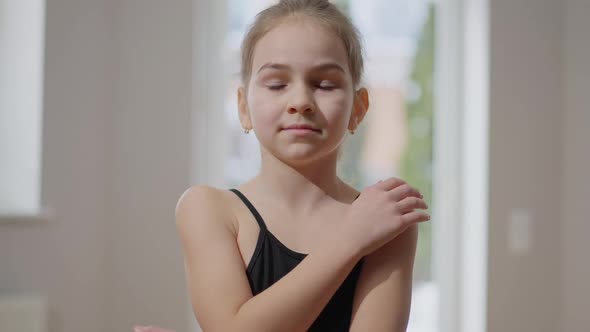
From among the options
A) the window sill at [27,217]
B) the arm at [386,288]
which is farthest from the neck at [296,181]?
the window sill at [27,217]

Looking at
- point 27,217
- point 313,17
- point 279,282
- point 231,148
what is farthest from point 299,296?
point 231,148

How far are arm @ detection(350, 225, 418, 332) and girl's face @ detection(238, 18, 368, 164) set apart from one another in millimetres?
154

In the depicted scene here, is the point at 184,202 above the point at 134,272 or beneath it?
above

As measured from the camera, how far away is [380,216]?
77 centimetres

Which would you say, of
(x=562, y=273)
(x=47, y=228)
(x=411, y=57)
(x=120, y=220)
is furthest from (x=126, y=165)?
(x=562, y=273)

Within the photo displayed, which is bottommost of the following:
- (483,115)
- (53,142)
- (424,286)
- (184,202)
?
(424,286)

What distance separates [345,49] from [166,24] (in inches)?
58.0

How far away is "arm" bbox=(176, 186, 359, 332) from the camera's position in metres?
0.73

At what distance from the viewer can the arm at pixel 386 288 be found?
0.78 metres

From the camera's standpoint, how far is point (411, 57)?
2600 millimetres

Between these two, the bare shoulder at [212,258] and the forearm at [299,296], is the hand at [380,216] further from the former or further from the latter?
the bare shoulder at [212,258]

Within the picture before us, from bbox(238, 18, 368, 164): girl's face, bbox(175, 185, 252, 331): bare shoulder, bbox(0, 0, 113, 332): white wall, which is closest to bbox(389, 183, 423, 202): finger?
bbox(238, 18, 368, 164): girl's face

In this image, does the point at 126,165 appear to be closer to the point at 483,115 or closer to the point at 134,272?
the point at 134,272

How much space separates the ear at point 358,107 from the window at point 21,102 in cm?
131
